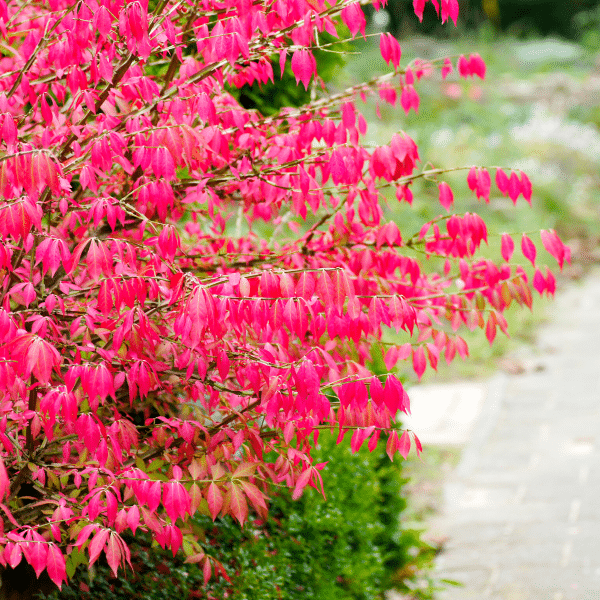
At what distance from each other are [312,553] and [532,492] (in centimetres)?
270

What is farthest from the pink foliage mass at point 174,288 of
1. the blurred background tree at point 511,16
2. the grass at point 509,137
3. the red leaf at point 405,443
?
the blurred background tree at point 511,16

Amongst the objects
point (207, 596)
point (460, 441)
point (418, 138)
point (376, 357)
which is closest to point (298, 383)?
point (207, 596)

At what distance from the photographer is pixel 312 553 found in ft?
12.6

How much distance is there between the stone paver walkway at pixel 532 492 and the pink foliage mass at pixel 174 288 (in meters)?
2.17

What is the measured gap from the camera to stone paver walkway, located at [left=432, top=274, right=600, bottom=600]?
4.90 m

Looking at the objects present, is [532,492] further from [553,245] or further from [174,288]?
[174,288]

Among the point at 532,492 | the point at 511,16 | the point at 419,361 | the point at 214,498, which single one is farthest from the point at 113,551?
the point at 511,16

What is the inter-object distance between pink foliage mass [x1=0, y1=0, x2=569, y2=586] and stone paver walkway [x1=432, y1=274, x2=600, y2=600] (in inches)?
85.5

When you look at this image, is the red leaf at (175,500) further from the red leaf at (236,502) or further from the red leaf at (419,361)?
the red leaf at (419,361)

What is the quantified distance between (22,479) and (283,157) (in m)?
1.51

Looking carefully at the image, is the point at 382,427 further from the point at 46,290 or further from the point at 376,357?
the point at 376,357

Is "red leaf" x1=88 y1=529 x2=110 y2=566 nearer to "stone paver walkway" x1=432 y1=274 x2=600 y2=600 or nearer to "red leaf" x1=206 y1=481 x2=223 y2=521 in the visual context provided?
"red leaf" x1=206 y1=481 x2=223 y2=521

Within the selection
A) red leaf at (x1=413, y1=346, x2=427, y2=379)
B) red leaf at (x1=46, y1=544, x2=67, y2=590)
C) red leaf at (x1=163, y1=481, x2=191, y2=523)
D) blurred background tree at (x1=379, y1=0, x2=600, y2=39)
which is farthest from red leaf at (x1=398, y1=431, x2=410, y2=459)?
blurred background tree at (x1=379, y1=0, x2=600, y2=39)

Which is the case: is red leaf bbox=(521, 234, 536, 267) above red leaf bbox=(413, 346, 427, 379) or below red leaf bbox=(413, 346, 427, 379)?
above
